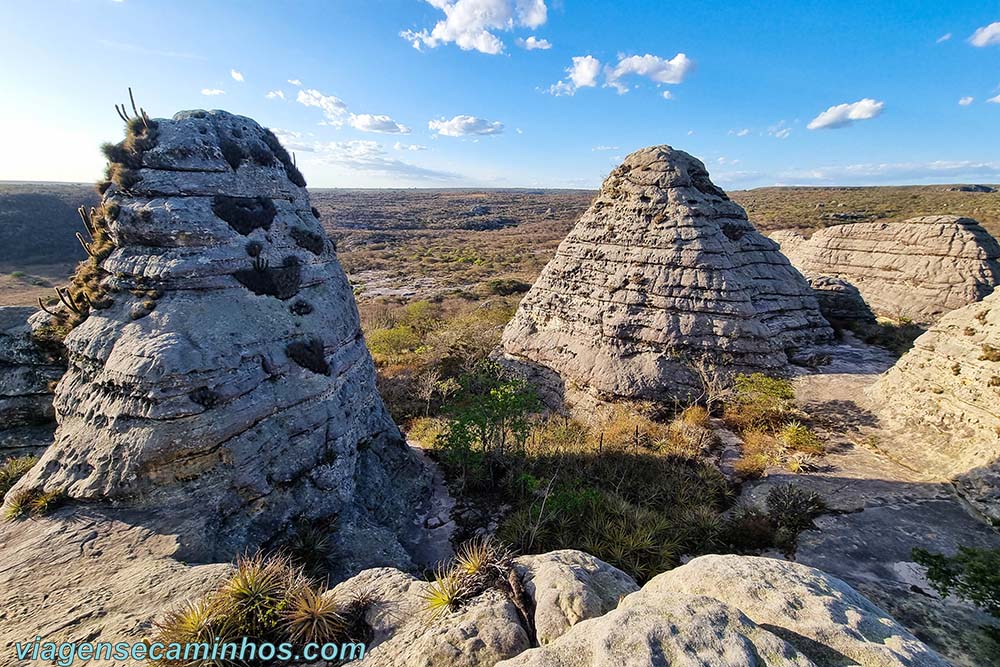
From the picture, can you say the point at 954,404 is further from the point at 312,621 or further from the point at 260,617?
the point at 260,617

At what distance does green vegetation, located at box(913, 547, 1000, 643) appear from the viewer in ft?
19.9

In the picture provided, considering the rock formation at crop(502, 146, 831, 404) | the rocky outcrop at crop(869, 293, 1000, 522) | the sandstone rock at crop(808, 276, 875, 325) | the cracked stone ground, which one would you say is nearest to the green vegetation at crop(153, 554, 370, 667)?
the cracked stone ground

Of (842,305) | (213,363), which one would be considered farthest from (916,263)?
(213,363)

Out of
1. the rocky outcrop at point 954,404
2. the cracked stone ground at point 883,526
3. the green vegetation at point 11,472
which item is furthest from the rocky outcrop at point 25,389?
the rocky outcrop at point 954,404

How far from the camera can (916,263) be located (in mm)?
22688

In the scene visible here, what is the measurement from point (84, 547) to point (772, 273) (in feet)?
70.0

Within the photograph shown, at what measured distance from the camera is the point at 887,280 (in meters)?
23.8

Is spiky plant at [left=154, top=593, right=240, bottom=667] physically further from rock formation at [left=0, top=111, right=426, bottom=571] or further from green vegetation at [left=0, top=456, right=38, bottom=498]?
green vegetation at [left=0, top=456, right=38, bottom=498]

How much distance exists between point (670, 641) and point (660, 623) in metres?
0.17

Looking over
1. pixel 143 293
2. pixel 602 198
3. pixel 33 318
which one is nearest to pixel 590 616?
pixel 143 293

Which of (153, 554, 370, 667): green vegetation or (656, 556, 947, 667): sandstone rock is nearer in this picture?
(656, 556, 947, 667): sandstone rock

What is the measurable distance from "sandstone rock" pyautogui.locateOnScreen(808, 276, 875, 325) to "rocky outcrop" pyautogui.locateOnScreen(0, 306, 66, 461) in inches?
1102

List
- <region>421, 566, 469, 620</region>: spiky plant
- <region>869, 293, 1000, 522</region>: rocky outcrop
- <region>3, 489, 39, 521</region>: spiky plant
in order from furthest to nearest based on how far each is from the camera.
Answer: <region>869, 293, 1000, 522</region>: rocky outcrop, <region>3, 489, 39, 521</region>: spiky plant, <region>421, 566, 469, 620</region>: spiky plant

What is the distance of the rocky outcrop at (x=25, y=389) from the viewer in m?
10.1
